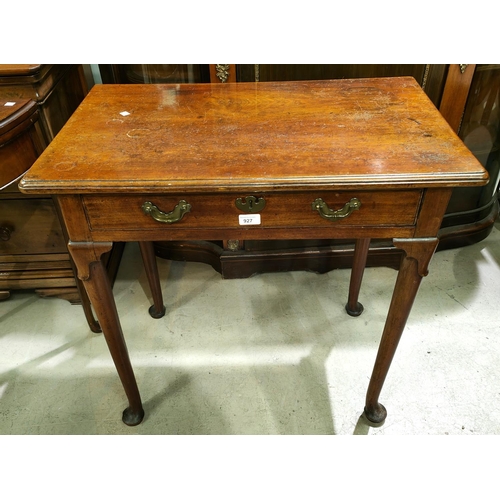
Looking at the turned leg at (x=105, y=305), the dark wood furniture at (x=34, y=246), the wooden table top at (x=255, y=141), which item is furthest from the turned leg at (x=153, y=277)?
the wooden table top at (x=255, y=141)

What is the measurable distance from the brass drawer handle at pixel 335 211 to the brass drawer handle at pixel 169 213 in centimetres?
30

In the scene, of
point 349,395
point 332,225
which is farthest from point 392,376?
point 332,225

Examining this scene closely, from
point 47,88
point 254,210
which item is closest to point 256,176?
point 254,210

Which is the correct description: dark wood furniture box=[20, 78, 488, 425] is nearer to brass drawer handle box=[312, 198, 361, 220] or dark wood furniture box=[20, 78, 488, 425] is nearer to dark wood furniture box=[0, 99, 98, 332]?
brass drawer handle box=[312, 198, 361, 220]

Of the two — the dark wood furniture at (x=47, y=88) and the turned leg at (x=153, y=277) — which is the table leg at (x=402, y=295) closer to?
the turned leg at (x=153, y=277)

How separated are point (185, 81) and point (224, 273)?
2.77 feet

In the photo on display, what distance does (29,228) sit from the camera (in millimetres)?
1803

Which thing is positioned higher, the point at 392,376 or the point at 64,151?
the point at 64,151

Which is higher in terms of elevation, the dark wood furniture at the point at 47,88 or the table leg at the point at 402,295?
the dark wood furniture at the point at 47,88

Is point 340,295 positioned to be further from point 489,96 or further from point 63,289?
point 63,289

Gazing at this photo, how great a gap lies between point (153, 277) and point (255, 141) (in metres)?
0.87

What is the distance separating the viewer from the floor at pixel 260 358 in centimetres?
159

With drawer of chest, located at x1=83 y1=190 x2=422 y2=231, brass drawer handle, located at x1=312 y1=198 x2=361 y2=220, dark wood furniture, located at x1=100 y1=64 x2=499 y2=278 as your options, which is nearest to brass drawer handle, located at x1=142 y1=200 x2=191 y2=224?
drawer of chest, located at x1=83 y1=190 x2=422 y2=231

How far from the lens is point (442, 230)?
223 cm
